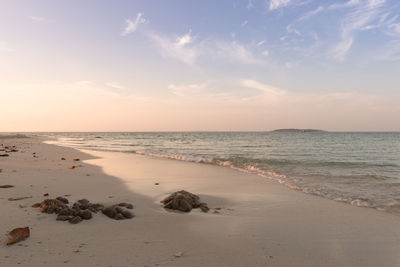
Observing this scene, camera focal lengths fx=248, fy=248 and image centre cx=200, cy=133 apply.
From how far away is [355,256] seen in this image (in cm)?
419

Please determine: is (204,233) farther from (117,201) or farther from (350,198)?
(350,198)

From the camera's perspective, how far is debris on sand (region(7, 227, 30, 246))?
3.85m

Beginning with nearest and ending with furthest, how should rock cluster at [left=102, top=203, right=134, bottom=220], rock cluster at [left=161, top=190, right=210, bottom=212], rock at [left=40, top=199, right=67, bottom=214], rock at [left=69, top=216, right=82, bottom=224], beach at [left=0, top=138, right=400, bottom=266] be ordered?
beach at [left=0, top=138, right=400, bottom=266]
rock at [left=69, top=216, right=82, bottom=224]
rock at [left=40, top=199, right=67, bottom=214]
rock cluster at [left=102, top=203, right=134, bottom=220]
rock cluster at [left=161, top=190, right=210, bottom=212]

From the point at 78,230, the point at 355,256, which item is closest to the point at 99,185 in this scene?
the point at 78,230

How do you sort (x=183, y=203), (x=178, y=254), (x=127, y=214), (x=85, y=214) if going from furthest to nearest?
1. (x=183, y=203)
2. (x=127, y=214)
3. (x=85, y=214)
4. (x=178, y=254)

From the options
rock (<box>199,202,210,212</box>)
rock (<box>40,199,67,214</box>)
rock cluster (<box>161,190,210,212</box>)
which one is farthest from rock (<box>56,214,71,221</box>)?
rock (<box>199,202,210,212</box>)

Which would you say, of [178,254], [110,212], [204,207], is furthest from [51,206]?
[204,207]

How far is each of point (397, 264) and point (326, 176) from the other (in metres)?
10.1

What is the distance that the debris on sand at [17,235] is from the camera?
385 centimetres

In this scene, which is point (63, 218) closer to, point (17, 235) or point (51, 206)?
point (51, 206)

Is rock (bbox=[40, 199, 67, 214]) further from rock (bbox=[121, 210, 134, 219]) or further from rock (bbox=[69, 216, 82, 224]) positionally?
rock (bbox=[121, 210, 134, 219])

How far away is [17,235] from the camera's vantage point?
396 cm

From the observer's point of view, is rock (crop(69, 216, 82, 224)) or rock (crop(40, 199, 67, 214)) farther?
rock (crop(40, 199, 67, 214))

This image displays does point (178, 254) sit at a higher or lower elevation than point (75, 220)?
lower
